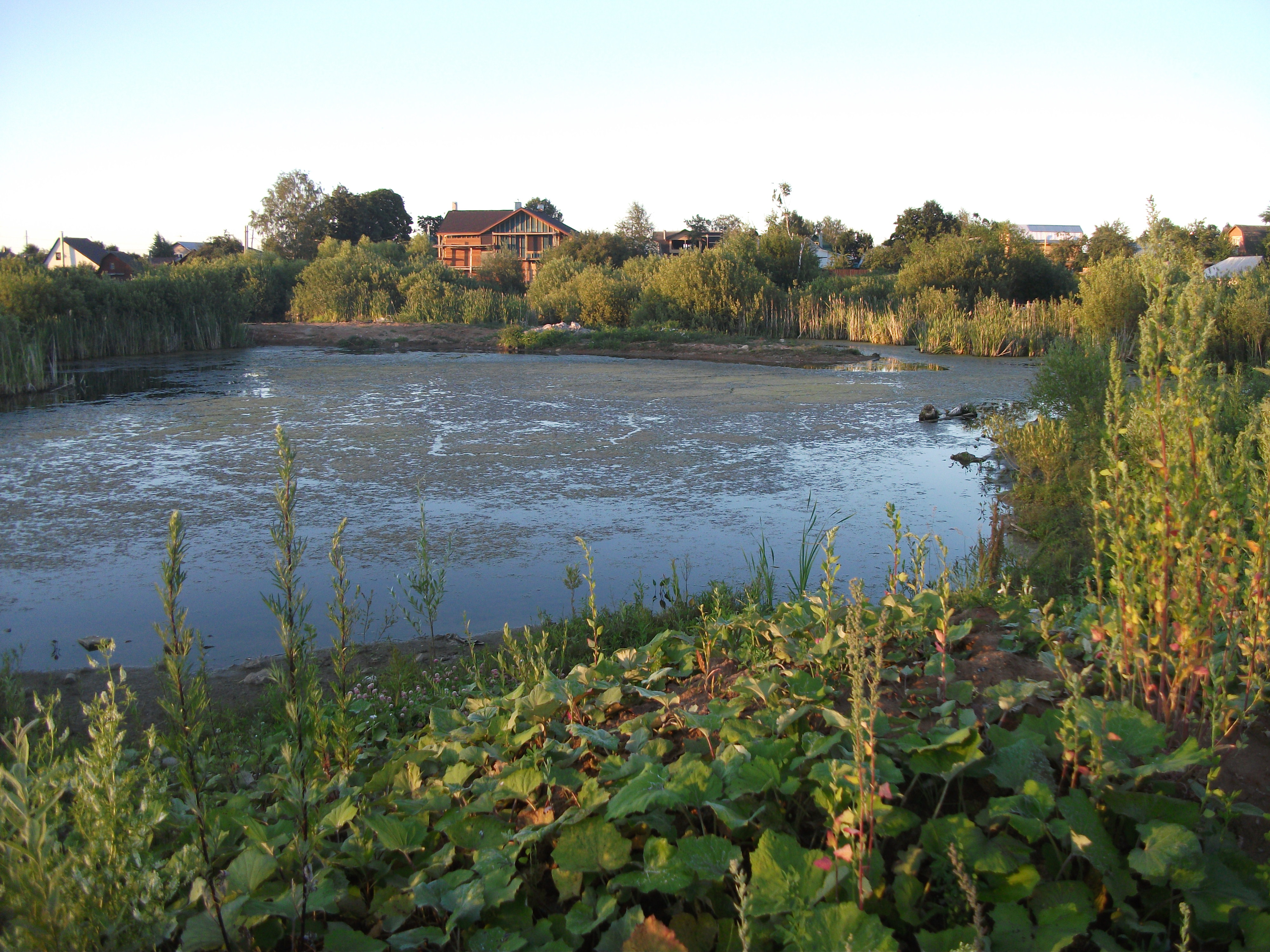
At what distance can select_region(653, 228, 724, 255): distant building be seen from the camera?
6506 cm

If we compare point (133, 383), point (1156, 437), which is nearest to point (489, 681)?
point (1156, 437)

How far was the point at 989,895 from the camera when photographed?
5.23 ft

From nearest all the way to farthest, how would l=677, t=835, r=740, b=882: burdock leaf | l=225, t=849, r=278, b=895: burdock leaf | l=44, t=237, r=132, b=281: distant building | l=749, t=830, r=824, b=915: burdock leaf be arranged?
l=749, t=830, r=824, b=915: burdock leaf
l=677, t=835, r=740, b=882: burdock leaf
l=225, t=849, r=278, b=895: burdock leaf
l=44, t=237, r=132, b=281: distant building

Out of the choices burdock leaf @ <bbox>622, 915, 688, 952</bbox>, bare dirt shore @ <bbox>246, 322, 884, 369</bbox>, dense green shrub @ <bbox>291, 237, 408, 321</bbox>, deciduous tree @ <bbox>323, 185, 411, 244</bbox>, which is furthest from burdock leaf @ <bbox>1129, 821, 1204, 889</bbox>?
deciduous tree @ <bbox>323, 185, 411, 244</bbox>

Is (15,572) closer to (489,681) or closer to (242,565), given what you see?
(242,565)

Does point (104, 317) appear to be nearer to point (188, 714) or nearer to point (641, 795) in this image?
point (188, 714)

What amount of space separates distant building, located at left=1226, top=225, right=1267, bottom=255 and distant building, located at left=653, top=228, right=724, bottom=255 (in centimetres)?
3210

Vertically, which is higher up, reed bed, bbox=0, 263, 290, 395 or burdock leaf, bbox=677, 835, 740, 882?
reed bed, bbox=0, 263, 290, 395

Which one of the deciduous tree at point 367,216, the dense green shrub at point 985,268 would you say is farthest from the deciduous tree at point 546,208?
the dense green shrub at point 985,268

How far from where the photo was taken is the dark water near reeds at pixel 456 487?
467cm

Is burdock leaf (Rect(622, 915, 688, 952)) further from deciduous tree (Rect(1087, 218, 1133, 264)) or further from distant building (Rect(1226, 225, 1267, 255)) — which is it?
distant building (Rect(1226, 225, 1267, 255))

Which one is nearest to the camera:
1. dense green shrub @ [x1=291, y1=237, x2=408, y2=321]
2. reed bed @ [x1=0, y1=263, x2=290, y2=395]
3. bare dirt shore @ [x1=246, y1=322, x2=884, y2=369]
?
reed bed @ [x1=0, y1=263, x2=290, y2=395]

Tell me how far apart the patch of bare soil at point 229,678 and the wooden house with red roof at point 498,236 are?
55404 mm

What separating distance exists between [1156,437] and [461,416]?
9007mm
